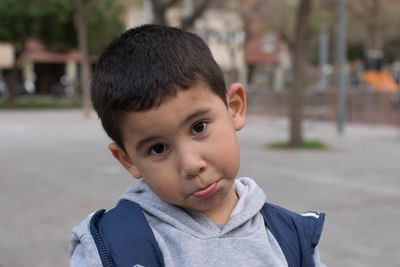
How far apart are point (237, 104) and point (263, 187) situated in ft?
17.8

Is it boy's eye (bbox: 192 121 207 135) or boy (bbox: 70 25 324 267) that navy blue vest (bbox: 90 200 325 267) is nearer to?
boy (bbox: 70 25 324 267)

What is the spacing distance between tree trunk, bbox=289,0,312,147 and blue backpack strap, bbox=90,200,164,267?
935 centimetres

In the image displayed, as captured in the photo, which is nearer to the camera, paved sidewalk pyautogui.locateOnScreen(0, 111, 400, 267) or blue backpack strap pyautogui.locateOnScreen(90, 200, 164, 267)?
blue backpack strap pyautogui.locateOnScreen(90, 200, 164, 267)

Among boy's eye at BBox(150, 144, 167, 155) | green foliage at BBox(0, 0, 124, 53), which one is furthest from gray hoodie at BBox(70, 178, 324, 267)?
green foliage at BBox(0, 0, 124, 53)

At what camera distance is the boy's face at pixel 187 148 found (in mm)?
1278

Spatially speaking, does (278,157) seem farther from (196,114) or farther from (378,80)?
(378,80)

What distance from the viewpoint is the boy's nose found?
4.16ft

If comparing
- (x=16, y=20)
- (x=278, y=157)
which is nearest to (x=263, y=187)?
(x=278, y=157)

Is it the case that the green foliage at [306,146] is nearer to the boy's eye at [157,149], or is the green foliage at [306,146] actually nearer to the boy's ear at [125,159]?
the boy's ear at [125,159]

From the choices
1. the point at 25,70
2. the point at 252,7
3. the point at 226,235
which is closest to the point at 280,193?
the point at 226,235

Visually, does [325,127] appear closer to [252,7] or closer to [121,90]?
[252,7]

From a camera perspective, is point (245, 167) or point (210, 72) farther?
point (245, 167)

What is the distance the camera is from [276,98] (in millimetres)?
21359

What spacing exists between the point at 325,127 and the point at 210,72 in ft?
49.9
